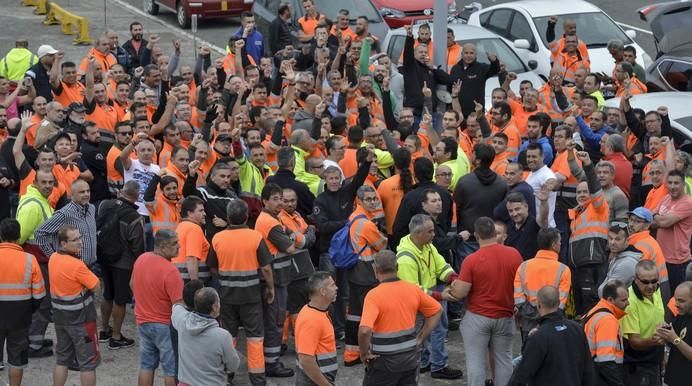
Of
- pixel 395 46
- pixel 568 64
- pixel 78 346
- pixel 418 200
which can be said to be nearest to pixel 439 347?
pixel 418 200

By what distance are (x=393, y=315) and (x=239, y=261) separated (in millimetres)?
1960

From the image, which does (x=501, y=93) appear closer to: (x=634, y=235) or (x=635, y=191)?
(x=635, y=191)

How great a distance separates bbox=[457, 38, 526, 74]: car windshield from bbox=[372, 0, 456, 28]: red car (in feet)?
11.9

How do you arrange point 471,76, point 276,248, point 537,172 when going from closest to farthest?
point 276,248 < point 537,172 < point 471,76

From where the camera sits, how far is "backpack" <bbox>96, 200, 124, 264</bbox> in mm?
13062

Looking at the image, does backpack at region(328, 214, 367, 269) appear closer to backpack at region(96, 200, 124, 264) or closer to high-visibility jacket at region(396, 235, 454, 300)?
high-visibility jacket at region(396, 235, 454, 300)

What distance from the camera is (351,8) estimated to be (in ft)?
78.1

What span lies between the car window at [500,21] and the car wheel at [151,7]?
9.47 meters

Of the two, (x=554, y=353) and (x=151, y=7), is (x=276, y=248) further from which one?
(x=151, y=7)

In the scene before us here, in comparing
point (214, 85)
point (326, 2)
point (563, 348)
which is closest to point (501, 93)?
point (214, 85)

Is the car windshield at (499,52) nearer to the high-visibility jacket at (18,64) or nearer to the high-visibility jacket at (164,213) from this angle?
the high-visibility jacket at (18,64)

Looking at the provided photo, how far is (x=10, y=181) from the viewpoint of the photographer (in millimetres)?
13703

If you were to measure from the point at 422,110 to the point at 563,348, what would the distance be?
8.81 m

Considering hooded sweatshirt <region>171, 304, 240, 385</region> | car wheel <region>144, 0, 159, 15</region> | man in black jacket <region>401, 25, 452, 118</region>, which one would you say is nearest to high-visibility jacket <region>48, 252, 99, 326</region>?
hooded sweatshirt <region>171, 304, 240, 385</region>
